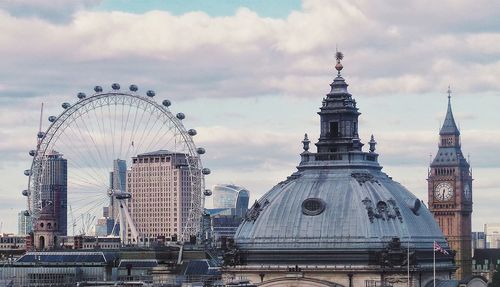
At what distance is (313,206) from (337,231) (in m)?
3.94

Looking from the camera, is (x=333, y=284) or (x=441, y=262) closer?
(x=333, y=284)

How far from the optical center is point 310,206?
190500mm

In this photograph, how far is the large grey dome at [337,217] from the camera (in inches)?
7377

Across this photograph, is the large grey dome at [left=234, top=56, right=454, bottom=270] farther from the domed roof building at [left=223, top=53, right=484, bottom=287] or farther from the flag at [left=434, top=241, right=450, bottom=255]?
the flag at [left=434, top=241, right=450, bottom=255]

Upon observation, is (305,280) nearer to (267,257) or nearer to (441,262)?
(267,257)

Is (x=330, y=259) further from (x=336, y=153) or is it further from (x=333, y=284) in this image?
(x=336, y=153)

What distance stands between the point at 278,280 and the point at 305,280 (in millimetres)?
3136

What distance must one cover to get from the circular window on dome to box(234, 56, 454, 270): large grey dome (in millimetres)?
99

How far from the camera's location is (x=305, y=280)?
7308 inches

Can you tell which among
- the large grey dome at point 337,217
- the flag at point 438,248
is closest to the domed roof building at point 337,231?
the large grey dome at point 337,217

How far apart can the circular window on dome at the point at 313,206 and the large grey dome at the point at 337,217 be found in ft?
0.33

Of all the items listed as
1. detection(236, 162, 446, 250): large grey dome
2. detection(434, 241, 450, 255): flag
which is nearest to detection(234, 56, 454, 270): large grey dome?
detection(236, 162, 446, 250): large grey dome

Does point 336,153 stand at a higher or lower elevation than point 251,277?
higher

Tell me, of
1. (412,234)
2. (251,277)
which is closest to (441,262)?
(412,234)
